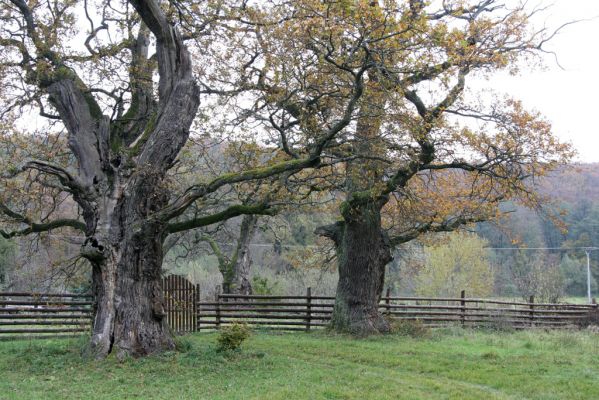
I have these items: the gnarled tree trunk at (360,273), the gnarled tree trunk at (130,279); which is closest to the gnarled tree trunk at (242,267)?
the gnarled tree trunk at (360,273)

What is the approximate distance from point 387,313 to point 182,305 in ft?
22.5

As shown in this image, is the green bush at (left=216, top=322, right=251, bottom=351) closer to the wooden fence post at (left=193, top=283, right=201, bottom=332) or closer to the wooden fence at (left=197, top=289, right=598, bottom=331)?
the wooden fence at (left=197, top=289, right=598, bottom=331)

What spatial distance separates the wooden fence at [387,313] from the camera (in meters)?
20.0

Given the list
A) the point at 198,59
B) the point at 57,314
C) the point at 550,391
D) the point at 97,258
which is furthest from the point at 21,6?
the point at 550,391

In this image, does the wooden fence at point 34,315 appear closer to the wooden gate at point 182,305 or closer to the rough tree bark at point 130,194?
the wooden gate at point 182,305

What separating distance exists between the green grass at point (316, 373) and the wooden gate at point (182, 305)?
501 cm

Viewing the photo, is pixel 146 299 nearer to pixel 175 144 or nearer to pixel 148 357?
pixel 148 357

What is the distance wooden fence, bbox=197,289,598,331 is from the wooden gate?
30 centimetres

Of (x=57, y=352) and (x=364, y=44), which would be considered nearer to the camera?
(x=364, y=44)

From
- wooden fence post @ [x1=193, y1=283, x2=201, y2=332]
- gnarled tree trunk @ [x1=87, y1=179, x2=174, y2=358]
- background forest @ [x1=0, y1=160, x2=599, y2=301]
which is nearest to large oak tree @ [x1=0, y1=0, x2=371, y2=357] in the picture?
gnarled tree trunk @ [x1=87, y1=179, x2=174, y2=358]

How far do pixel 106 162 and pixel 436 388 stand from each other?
787cm

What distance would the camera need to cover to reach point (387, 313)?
67.6ft

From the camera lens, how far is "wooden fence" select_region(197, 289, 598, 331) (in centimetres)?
1998

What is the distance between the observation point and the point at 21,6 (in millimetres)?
13609
